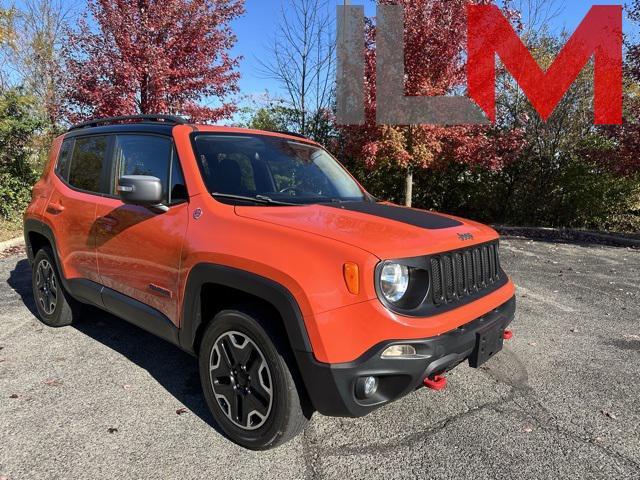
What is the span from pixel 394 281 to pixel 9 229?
964 cm

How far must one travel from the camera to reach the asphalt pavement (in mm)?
2457

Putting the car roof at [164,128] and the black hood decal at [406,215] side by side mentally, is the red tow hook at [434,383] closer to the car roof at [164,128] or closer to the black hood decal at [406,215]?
the black hood decal at [406,215]

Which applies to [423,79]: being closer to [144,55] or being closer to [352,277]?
[144,55]

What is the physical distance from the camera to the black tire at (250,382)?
2357 mm

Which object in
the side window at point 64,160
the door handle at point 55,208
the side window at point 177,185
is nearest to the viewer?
the side window at point 177,185

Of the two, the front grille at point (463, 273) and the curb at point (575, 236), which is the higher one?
the front grille at point (463, 273)

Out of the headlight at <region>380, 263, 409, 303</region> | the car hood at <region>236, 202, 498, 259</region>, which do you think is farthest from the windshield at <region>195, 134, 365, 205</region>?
the headlight at <region>380, 263, 409, 303</region>

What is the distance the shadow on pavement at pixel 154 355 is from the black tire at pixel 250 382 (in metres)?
0.25

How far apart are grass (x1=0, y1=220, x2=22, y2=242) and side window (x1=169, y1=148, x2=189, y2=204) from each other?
283 inches

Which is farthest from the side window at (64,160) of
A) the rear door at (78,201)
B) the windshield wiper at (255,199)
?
the windshield wiper at (255,199)

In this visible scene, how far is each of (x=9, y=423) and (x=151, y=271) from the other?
1213mm

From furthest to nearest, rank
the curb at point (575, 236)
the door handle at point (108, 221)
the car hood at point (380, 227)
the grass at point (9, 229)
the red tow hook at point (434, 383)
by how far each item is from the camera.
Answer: the curb at point (575, 236)
the grass at point (9, 229)
the door handle at point (108, 221)
the red tow hook at point (434, 383)
the car hood at point (380, 227)

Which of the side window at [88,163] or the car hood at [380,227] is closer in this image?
the car hood at [380,227]

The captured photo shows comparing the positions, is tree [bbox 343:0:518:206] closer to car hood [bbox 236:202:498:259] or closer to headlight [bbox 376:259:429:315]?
car hood [bbox 236:202:498:259]
